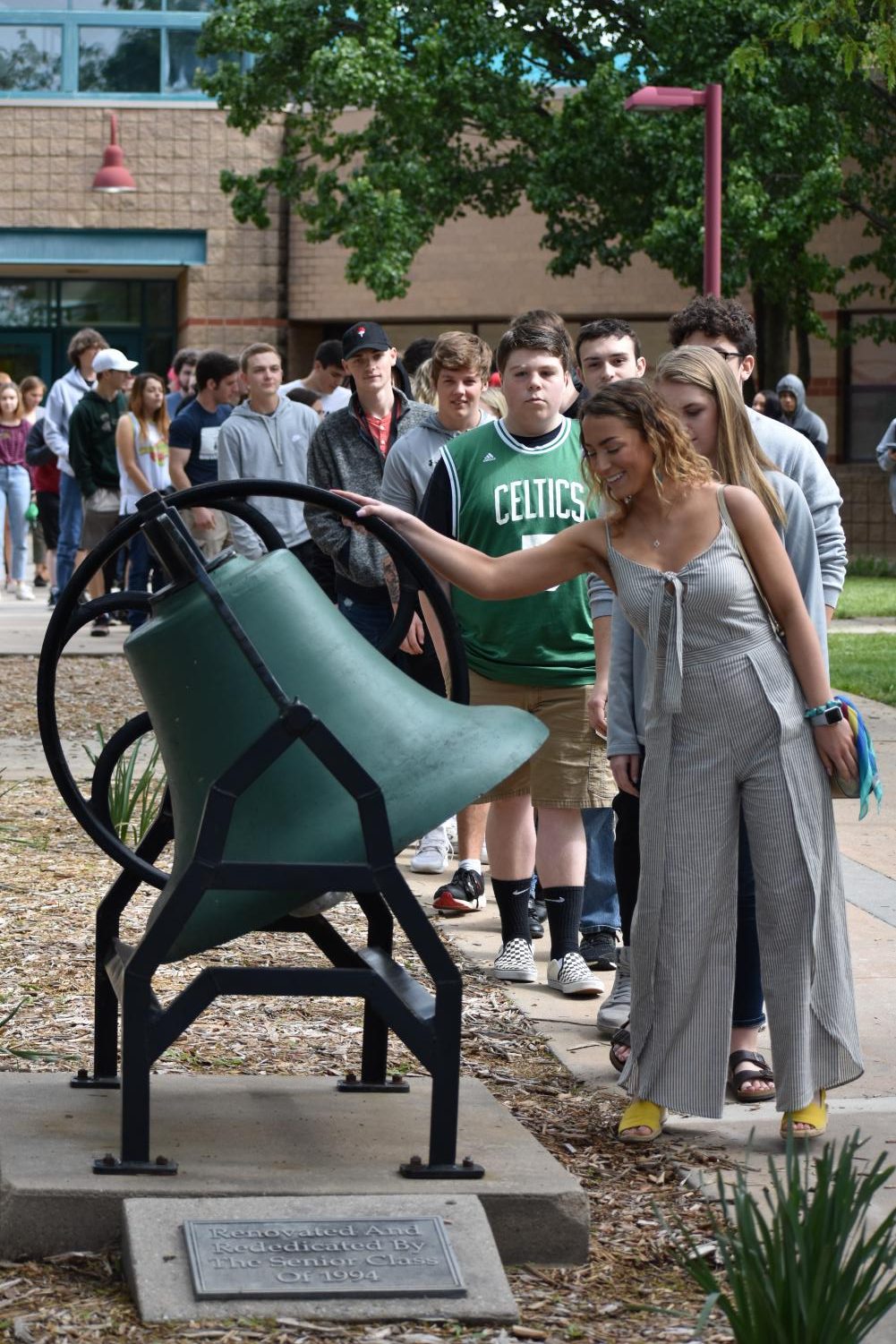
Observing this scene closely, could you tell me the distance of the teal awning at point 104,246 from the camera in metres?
29.3

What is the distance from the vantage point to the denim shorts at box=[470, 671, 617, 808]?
5.89 m

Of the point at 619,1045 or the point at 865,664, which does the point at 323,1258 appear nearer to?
the point at 619,1045

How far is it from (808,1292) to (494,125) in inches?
934

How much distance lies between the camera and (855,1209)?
3.06 meters

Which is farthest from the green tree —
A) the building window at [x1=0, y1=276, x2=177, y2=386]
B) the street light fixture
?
the building window at [x1=0, y1=276, x2=177, y2=386]

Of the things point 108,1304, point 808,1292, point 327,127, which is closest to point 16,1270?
point 108,1304

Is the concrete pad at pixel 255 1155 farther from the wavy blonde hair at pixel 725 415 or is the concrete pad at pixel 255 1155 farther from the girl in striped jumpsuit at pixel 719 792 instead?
the wavy blonde hair at pixel 725 415

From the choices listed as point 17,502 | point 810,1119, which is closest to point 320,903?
point 810,1119

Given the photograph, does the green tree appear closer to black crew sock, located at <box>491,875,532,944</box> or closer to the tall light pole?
the tall light pole

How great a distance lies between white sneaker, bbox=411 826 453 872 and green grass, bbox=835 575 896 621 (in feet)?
34.6

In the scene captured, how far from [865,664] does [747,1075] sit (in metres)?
9.42

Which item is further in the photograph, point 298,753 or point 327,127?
point 327,127

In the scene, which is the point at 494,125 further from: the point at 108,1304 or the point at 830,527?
the point at 108,1304

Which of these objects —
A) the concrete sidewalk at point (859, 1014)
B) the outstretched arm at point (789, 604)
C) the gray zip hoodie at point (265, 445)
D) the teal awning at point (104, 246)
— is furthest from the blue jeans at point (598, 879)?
the teal awning at point (104, 246)
